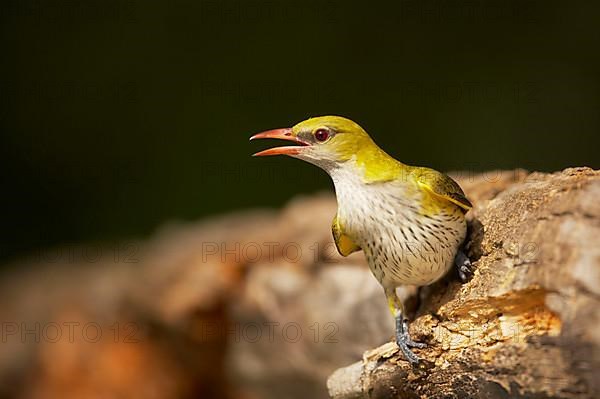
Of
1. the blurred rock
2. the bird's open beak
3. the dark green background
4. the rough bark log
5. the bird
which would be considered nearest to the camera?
the rough bark log

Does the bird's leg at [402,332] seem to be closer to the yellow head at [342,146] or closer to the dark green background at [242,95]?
the yellow head at [342,146]

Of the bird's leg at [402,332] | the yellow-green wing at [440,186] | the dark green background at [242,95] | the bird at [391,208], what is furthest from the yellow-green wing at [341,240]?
the dark green background at [242,95]

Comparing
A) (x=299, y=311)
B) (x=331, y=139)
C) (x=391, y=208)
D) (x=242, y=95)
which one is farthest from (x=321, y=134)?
(x=242, y=95)

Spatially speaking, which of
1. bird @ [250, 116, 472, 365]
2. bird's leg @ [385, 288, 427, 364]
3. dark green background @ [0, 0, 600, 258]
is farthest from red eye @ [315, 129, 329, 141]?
dark green background @ [0, 0, 600, 258]

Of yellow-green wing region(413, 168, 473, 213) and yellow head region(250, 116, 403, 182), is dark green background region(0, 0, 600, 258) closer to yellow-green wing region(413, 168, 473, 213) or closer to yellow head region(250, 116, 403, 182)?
yellow-green wing region(413, 168, 473, 213)

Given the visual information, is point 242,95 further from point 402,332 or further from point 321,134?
point 402,332

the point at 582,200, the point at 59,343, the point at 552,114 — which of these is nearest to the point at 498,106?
the point at 552,114
